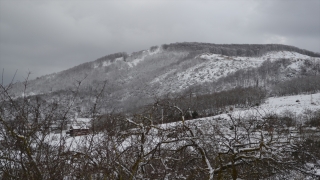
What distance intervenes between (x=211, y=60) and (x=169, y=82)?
4396 cm

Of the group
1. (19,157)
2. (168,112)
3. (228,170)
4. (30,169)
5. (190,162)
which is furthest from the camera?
(168,112)

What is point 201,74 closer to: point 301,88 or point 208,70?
point 208,70

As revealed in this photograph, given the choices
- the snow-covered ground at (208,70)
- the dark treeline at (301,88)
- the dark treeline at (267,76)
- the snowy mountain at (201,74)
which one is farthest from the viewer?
the snow-covered ground at (208,70)

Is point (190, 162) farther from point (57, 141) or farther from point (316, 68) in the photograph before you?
point (316, 68)

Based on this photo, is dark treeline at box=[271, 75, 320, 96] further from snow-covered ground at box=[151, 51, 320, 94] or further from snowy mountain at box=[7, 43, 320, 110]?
snow-covered ground at box=[151, 51, 320, 94]

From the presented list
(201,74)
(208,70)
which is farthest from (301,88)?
(208,70)

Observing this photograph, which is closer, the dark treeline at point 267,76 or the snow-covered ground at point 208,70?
the dark treeline at point 267,76

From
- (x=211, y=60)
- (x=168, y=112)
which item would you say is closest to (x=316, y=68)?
(x=211, y=60)

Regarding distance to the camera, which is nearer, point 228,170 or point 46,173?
point 46,173

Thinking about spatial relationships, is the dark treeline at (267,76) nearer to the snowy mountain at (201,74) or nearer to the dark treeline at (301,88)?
the snowy mountain at (201,74)

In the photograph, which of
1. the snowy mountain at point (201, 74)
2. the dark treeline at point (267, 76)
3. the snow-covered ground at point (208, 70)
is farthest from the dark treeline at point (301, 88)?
the snow-covered ground at point (208, 70)

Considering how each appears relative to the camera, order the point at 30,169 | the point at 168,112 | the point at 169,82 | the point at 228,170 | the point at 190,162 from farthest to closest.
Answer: the point at 169,82 < the point at 168,112 < the point at 190,162 < the point at 228,170 < the point at 30,169

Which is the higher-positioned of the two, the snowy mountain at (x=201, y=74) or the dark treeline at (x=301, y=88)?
the snowy mountain at (x=201, y=74)

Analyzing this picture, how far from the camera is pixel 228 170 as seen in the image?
4.18 metres
